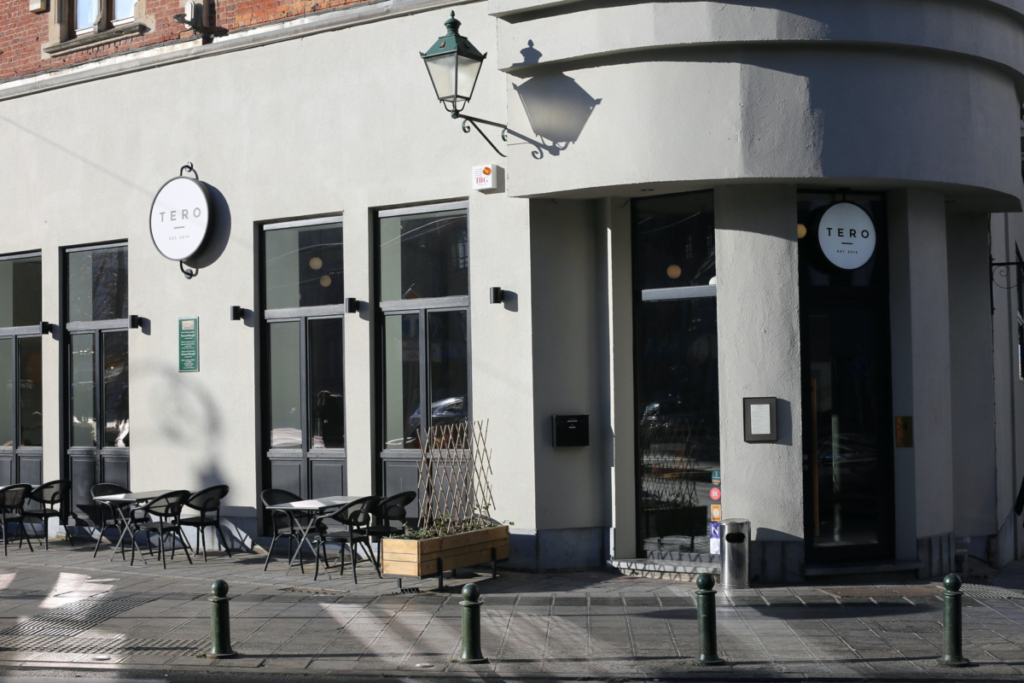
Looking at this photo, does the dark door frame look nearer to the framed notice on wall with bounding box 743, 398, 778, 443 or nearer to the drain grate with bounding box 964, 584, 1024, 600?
the framed notice on wall with bounding box 743, 398, 778, 443

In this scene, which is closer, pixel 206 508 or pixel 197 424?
pixel 206 508

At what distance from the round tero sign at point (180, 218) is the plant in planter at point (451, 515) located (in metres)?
3.79

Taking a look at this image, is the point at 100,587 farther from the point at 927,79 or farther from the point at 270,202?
the point at 927,79

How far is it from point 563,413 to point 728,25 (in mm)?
4005

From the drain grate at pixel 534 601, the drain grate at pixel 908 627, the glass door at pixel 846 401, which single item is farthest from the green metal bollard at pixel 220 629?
the glass door at pixel 846 401

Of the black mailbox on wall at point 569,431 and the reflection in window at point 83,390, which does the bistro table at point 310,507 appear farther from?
the reflection in window at point 83,390

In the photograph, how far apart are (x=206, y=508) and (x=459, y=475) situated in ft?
10.2

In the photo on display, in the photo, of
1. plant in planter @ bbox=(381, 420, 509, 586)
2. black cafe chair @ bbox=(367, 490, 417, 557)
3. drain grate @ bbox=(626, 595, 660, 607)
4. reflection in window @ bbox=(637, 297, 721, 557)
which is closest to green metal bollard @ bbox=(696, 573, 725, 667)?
drain grate @ bbox=(626, 595, 660, 607)

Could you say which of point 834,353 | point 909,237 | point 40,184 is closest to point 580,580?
point 834,353

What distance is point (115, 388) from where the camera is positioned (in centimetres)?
Answer: 1351

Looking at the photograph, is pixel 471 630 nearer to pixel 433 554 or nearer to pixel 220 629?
pixel 220 629

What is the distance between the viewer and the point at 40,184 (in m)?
14.0

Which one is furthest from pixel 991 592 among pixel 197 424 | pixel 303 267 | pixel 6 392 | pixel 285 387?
pixel 6 392

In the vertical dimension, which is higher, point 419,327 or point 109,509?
point 419,327
